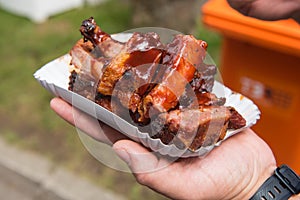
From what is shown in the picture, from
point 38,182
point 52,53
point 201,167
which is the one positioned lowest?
point 38,182

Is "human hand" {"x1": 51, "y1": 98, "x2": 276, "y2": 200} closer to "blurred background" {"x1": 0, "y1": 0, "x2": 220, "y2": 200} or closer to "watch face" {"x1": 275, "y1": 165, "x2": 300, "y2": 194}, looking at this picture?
"watch face" {"x1": 275, "y1": 165, "x2": 300, "y2": 194}

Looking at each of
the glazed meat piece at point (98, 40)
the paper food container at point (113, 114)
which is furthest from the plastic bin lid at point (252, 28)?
the glazed meat piece at point (98, 40)

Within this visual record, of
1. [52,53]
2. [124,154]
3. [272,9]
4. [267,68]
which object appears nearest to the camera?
[124,154]

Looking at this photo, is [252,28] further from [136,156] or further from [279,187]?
→ [136,156]

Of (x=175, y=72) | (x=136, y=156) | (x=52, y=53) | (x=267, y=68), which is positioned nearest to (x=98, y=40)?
(x=175, y=72)

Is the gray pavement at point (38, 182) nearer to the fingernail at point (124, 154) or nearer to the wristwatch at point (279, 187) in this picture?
the wristwatch at point (279, 187)

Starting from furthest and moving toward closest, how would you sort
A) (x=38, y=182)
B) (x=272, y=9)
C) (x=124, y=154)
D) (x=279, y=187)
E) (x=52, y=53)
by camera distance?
(x=52, y=53) → (x=38, y=182) → (x=272, y=9) → (x=279, y=187) → (x=124, y=154)
